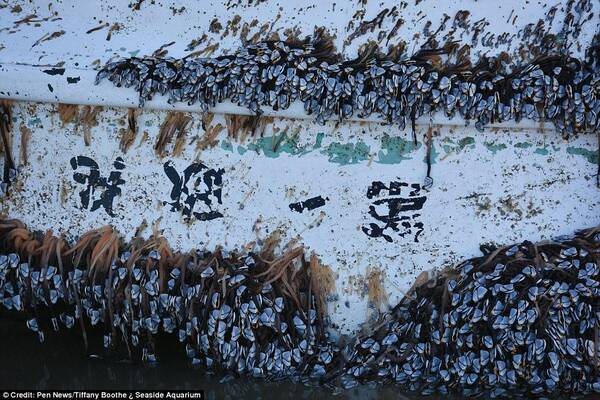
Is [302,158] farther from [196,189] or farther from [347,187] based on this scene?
[196,189]

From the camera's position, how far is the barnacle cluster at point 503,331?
2.62m

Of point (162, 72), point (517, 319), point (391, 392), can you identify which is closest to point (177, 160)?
point (162, 72)

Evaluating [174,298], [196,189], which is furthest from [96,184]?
[174,298]

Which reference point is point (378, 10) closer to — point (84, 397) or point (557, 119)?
point (557, 119)

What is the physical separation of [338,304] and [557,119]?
1036 millimetres

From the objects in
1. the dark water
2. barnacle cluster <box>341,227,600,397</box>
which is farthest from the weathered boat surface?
the dark water

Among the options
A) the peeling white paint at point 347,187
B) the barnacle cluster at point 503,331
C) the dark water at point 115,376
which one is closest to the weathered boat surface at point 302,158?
the peeling white paint at point 347,187

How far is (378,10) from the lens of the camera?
2.79 m

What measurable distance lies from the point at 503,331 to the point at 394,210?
0.58 metres

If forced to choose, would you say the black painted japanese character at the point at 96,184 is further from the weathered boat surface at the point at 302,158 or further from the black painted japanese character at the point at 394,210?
the black painted japanese character at the point at 394,210

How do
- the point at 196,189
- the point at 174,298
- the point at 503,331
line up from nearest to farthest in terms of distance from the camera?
the point at 503,331
the point at 174,298
the point at 196,189

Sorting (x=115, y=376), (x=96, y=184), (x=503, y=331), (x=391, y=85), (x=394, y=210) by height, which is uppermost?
(x=391, y=85)

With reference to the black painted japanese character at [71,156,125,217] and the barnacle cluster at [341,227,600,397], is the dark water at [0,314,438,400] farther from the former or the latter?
the black painted japanese character at [71,156,125,217]

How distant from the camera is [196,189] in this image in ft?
9.58
